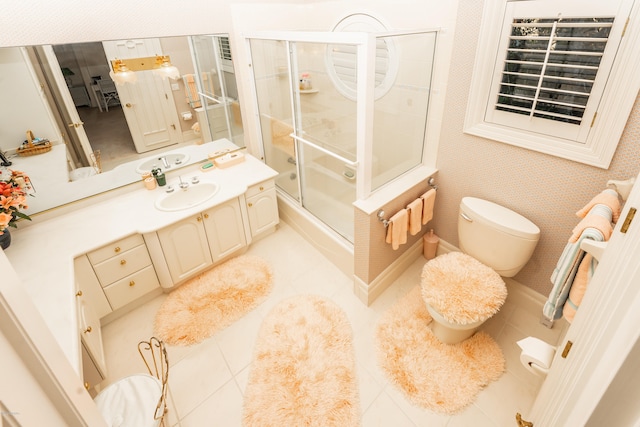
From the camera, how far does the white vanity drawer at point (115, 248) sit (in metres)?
1.97

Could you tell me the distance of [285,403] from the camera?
178 centimetres

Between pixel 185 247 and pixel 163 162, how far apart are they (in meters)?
0.74

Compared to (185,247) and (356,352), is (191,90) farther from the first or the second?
(356,352)

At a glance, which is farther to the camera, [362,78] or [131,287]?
[131,287]

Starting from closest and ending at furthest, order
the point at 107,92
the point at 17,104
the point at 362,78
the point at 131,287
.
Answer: the point at 362,78, the point at 17,104, the point at 107,92, the point at 131,287

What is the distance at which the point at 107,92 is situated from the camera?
6.84ft

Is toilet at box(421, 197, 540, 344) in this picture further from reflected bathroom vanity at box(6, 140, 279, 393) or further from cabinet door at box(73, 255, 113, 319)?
cabinet door at box(73, 255, 113, 319)

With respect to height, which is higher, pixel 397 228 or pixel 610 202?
pixel 610 202

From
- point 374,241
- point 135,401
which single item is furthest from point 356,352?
point 135,401

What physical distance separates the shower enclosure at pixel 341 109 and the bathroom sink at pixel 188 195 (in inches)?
28.5

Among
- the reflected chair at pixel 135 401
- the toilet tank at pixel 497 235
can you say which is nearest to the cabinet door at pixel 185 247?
the reflected chair at pixel 135 401

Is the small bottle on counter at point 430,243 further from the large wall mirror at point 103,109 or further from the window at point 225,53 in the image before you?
the window at point 225,53

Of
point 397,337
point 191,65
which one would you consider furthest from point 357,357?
point 191,65

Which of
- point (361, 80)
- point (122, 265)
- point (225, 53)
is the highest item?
point (225, 53)
